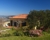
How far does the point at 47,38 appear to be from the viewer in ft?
44.8

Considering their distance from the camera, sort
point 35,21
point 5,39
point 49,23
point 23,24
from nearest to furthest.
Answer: point 5,39, point 49,23, point 35,21, point 23,24

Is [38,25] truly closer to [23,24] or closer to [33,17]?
[33,17]

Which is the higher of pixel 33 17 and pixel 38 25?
pixel 33 17

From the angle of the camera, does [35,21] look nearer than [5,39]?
No

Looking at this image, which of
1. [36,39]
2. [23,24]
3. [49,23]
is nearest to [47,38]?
[36,39]

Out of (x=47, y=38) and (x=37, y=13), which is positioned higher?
(x=37, y=13)

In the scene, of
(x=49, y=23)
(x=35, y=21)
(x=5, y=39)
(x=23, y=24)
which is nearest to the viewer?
(x=5, y=39)

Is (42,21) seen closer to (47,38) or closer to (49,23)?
(49,23)

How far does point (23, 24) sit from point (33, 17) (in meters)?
7.26

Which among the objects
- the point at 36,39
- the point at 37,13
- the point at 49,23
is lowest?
the point at 36,39

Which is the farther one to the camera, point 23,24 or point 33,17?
point 23,24

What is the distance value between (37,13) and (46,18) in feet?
7.89

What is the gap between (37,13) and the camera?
73.2 ft

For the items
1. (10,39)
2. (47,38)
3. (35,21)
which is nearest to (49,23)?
(35,21)
